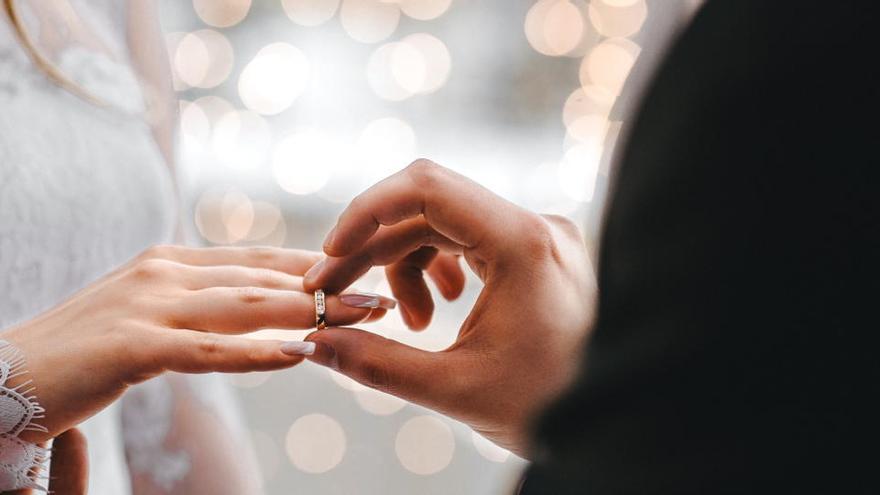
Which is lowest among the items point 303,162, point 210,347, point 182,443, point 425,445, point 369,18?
point 425,445

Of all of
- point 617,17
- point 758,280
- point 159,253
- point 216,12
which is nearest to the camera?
point 758,280

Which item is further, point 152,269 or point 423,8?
point 423,8

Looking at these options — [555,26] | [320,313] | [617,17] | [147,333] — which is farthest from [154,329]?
[617,17]

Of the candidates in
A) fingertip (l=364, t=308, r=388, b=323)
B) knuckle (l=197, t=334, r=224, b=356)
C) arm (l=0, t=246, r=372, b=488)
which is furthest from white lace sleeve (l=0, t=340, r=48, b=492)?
fingertip (l=364, t=308, r=388, b=323)

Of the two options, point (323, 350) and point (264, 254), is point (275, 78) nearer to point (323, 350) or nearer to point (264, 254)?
point (264, 254)

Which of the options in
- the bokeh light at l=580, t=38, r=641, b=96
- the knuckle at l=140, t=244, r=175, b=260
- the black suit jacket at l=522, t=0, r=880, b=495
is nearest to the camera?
the black suit jacket at l=522, t=0, r=880, b=495

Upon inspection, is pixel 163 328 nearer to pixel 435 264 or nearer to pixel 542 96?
pixel 435 264

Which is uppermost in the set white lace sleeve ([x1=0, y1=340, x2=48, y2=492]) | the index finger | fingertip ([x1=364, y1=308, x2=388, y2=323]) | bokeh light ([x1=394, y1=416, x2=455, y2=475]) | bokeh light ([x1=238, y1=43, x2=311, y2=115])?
bokeh light ([x1=238, y1=43, x2=311, y2=115])

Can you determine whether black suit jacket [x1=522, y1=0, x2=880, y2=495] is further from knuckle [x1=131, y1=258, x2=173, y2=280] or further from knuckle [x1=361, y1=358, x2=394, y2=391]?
knuckle [x1=131, y1=258, x2=173, y2=280]

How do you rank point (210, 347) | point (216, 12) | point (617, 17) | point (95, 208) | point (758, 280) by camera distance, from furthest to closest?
point (617, 17) → point (216, 12) → point (95, 208) → point (210, 347) → point (758, 280)
